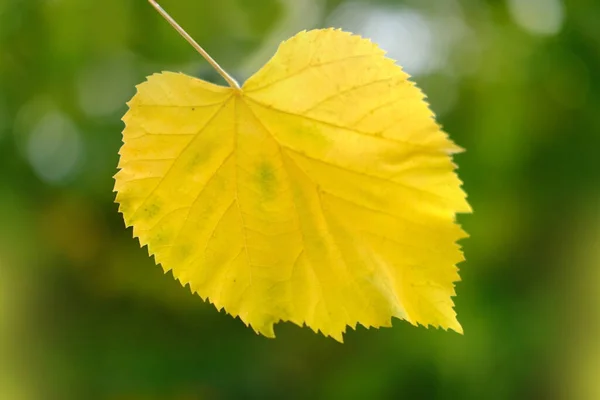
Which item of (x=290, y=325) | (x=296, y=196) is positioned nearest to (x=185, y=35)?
(x=296, y=196)

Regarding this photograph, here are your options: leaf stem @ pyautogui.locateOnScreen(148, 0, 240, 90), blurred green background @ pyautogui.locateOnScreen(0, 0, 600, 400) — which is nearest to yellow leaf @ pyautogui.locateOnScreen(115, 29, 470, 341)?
leaf stem @ pyautogui.locateOnScreen(148, 0, 240, 90)

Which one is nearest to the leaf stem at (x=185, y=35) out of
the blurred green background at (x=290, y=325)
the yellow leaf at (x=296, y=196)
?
the yellow leaf at (x=296, y=196)

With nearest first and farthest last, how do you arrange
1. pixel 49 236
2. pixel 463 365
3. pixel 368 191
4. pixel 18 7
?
pixel 368 191 → pixel 18 7 → pixel 463 365 → pixel 49 236

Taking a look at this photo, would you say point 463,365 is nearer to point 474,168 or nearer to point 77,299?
point 474,168

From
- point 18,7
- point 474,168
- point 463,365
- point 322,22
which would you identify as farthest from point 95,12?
point 463,365

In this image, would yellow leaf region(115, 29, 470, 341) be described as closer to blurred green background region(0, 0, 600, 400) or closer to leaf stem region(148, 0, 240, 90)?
leaf stem region(148, 0, 240, 90)

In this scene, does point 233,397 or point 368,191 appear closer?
point 368,191

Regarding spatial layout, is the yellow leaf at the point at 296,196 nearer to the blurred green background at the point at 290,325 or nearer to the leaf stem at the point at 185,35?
the leaf stem at the point at 185,35
